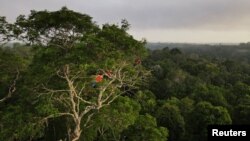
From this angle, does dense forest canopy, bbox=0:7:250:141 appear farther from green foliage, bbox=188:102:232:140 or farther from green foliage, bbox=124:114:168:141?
green foliage, bbox=188:102:232:140

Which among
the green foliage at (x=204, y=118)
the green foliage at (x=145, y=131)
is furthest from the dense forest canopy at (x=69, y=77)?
the green foliage at (x=204, y=118)

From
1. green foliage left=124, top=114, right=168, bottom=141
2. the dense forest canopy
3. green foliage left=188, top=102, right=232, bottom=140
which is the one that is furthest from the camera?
green foliage left=188, top=102, right=232, bottom=140

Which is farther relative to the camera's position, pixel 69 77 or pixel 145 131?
pixel 145 131

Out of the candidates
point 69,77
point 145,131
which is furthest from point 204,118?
point 69,77

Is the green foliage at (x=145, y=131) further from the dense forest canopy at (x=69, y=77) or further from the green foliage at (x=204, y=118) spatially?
the green foliage at (x=204, y=118)

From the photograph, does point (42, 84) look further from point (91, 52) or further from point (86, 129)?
point (86, 129)

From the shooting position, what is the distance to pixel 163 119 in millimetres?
47875

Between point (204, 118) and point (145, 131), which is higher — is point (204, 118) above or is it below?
below

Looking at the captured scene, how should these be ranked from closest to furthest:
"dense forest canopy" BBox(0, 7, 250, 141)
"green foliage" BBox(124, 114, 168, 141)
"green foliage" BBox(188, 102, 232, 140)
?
"dense forest canopy" BBox(0, 7, 250, 141)
"green foliage" BBox(124, 114, 168, 141)
"green foliage" BBox(188, 102, 232, 140)

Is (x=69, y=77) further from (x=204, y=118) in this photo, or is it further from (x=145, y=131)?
(x=204, y=118)

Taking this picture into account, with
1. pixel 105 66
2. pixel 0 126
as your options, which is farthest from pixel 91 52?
pixel 0 126

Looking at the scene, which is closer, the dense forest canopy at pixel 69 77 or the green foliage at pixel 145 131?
the dense forest canopy at pixel 69 77

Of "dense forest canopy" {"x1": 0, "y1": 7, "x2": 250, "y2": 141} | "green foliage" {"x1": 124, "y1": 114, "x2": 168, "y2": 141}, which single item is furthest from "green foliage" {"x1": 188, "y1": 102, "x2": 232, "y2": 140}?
"dense forest canopy" {"x1": 0, "y1": 7, "x2": 250, "y2": 141}

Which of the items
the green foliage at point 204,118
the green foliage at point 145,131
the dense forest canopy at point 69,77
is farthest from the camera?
the green foliage at point 204,118
